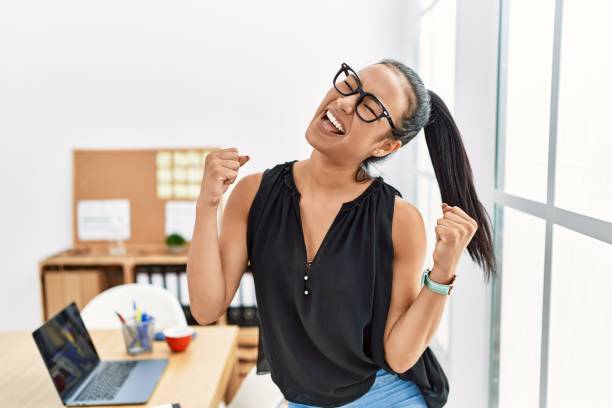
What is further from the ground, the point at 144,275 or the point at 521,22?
the point at 521,22

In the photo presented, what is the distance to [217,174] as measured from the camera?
1050 millimetres

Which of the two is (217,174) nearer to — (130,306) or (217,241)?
(217,241)

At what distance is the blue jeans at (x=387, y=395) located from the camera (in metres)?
1.21

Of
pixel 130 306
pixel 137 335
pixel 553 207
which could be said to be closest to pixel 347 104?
pixel 553 207

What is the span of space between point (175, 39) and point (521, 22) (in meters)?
2.33

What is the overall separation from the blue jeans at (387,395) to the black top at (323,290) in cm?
2

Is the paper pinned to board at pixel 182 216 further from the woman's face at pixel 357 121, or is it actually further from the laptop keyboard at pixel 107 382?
the woman's face at pixel 357 121

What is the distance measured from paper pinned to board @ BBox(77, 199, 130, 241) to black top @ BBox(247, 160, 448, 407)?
94.9 inches

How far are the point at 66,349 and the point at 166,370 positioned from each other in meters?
0.28

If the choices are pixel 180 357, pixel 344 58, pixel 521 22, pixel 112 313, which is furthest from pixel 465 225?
pixel 344 58

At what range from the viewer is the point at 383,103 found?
1.05m

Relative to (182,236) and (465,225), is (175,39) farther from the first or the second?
(465,225)

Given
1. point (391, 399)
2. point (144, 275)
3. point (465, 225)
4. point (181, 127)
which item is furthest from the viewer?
point (181, 127)

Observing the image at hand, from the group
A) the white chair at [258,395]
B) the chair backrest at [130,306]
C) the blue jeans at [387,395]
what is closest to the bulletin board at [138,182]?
the chair backrest at [130,306]
